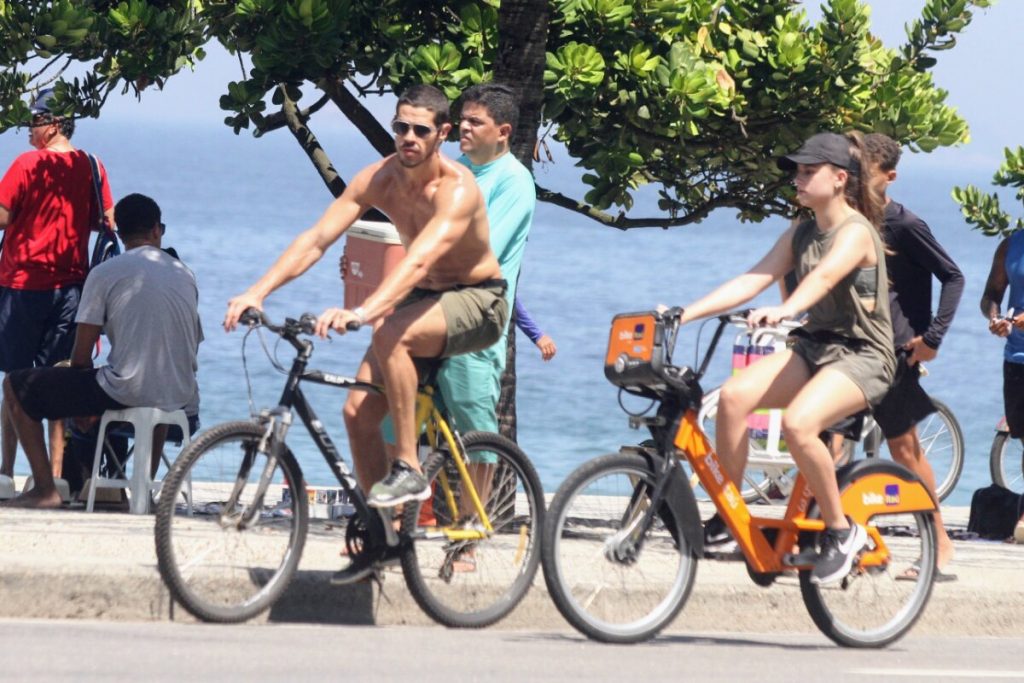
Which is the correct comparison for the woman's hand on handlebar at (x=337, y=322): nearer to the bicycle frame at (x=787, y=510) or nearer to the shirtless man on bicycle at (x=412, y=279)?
the shirtless man on bicycle at (x=412, y=279)

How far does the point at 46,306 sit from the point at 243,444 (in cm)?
390

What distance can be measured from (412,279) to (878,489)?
1895 millimetres

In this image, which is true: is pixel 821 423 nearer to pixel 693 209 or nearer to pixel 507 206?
pixel 507 206

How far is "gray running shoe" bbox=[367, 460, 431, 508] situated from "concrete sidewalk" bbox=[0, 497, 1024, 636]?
0.46 metres

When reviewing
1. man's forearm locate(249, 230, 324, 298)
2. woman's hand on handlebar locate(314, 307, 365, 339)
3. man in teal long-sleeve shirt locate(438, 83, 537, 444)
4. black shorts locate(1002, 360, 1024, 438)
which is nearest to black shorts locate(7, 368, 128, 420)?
man in teal long-sleeve shirt locate(438, 83, 537, 444)

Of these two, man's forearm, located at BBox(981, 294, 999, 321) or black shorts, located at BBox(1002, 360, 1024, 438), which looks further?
black shorts, located at BBox(1002, 360, 1024, 438)

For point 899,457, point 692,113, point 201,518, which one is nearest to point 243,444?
point 201,518

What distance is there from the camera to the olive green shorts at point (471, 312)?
699 centimetres

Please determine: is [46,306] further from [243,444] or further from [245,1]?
[243,444]

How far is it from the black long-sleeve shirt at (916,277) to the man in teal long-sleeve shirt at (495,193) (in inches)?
60.5

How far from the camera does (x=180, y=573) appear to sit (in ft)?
21.6

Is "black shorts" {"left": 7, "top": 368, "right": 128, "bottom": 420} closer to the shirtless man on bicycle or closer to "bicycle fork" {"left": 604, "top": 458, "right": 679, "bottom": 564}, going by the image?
the shirtless man on bicycle

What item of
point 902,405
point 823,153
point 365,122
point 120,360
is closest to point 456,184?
point 823,153

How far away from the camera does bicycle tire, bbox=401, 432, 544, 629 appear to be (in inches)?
281
